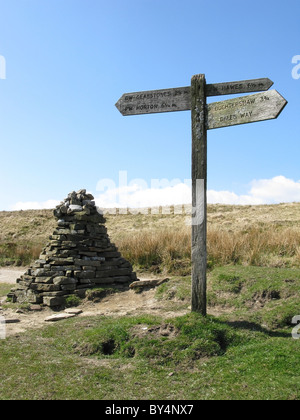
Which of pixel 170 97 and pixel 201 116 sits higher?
pixel 170 97

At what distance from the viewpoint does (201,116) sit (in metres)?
5.89

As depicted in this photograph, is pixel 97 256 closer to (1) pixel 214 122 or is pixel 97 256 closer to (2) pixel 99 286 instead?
(2) pixel 99 286

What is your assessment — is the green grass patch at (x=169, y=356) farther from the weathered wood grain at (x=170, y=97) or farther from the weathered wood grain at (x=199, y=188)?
the weathered wood grain at (x=170, y=97)

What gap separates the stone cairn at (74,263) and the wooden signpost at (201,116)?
413cm

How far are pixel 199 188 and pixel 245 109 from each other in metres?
1.33

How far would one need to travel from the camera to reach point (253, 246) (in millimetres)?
11453

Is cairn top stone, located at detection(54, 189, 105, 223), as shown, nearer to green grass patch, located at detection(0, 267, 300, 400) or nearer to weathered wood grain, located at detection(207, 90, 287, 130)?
green grass patch, located at detection(0, 267, 300, 400)

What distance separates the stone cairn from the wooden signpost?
4.13m

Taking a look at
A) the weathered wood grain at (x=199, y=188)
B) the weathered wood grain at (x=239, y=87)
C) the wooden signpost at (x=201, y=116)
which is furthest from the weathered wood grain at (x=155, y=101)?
the weathered wood grain at (x=239, y=87)

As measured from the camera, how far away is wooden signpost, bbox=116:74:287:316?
221 inches

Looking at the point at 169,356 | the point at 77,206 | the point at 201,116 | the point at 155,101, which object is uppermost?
the point at 155,101

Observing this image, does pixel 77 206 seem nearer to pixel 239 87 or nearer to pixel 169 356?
pixel 239 87

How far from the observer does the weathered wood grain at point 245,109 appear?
5.29 m

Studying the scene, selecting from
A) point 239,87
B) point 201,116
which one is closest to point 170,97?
point 201,116
